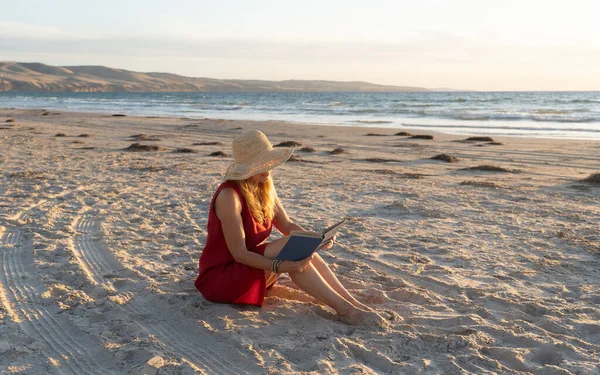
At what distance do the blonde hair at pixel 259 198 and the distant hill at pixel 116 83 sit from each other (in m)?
131

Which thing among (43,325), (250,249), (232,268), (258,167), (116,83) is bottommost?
(43,325)

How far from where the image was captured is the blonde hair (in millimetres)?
3707

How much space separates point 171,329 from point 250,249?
71 cm

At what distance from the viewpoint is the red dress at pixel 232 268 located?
3762mm

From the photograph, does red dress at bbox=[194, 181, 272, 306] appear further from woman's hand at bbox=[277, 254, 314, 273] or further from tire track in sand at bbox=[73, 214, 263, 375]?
tire track in sand at bbox=[73, 214, 263, 375]

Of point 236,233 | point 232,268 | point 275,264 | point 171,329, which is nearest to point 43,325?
point 171,329

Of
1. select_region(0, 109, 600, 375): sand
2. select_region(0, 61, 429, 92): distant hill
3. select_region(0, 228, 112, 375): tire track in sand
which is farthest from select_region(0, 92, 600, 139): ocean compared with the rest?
select_region(0, 61, 429, 92): distant hill

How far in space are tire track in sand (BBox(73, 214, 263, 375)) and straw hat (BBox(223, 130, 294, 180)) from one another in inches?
39.2

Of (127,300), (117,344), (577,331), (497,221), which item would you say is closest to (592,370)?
(577,331)

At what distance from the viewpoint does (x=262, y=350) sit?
3270 mm

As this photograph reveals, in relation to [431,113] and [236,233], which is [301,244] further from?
[431,113]

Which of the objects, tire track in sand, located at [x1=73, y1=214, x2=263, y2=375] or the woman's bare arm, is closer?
tire track in sand, located at [x1=73, y1=214, x2=263, y2=375]

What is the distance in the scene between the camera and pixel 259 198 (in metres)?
3.84

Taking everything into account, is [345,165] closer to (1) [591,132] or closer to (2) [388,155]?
(2) [388,155]
